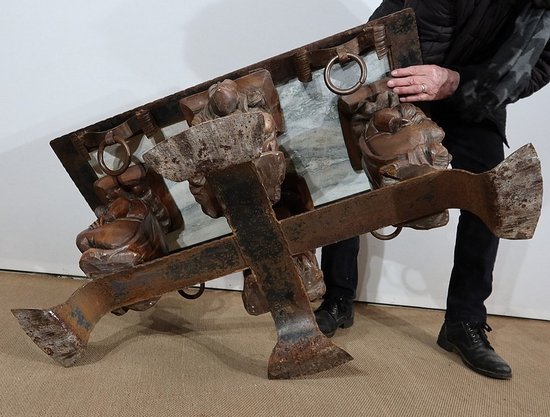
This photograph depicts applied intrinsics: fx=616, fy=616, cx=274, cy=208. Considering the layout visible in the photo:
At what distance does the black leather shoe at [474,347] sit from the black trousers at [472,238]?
0.08 ft

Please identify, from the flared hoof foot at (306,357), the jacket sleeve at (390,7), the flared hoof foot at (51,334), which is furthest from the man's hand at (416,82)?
the flared hoof foot at (51,334)

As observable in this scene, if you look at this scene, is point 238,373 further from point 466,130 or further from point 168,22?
point 168,22

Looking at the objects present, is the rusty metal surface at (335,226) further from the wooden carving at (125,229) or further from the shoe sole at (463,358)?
the shoe sole at (463,358)

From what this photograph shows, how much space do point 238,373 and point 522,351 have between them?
84 cm

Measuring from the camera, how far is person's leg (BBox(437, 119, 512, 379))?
1542 mm

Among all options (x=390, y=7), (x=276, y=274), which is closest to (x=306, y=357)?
(x=276, y=274)

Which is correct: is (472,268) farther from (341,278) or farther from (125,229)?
(125,229)

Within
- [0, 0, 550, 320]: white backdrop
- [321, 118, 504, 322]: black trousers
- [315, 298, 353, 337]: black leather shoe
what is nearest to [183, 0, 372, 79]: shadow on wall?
[0, 0, 550, 320]: white backdrop

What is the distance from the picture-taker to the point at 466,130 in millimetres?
1554

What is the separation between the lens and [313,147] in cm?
146

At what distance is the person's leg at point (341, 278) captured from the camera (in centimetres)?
176

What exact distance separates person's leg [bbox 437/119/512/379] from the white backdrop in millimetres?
532

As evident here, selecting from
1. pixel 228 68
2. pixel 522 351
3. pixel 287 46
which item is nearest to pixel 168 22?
pixel 228 68

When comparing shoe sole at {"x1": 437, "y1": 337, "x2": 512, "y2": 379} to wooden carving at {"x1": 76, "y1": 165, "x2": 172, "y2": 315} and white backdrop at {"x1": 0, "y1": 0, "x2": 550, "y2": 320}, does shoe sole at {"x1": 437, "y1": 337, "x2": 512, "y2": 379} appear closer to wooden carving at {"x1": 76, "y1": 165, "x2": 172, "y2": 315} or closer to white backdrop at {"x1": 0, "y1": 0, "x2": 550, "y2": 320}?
white backdrop at {"x1": 0, "y1": 0, "x2": 550, "y2": 320}
